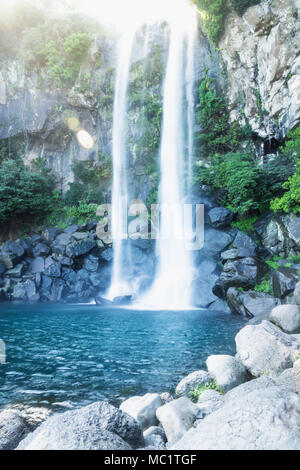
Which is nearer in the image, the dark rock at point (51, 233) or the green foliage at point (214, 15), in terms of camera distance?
the green foliage at point (214, 15)

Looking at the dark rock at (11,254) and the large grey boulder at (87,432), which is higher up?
the dark rock at (11,254)

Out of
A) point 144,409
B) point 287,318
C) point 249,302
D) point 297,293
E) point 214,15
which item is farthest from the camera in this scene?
point 214,15

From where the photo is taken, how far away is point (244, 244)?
15.3 m

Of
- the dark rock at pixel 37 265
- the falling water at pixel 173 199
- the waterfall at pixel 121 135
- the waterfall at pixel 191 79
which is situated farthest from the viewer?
the waterfall at pixel 121 135

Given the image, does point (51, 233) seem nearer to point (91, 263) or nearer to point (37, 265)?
point (37, 265)

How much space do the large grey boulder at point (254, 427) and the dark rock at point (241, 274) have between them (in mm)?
10577

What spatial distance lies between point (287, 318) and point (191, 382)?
390 centimetres

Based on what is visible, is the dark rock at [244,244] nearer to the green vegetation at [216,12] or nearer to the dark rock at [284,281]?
the dark rock at [284,281]

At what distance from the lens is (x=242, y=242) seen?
15.4 metres

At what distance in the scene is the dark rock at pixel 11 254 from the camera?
19.1m

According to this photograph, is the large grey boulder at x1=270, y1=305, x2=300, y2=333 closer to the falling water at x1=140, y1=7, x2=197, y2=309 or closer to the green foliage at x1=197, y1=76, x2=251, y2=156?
the falling water at x1=140, y1=7, x2=197, y2=309

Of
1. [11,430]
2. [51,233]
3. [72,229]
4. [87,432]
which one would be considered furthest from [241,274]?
[51,233]

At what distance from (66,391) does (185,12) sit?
25.5 m

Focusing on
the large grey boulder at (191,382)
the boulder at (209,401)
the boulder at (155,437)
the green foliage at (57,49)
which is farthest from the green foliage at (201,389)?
the green foliage at (57,49)
